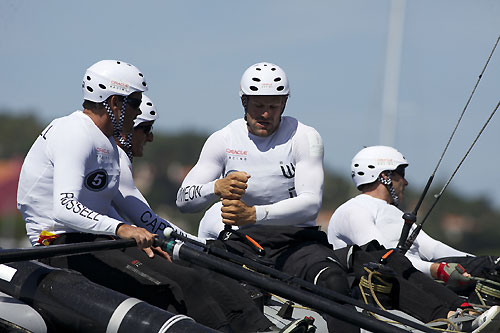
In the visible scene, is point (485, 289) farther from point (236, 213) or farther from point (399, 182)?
point (236, 213)

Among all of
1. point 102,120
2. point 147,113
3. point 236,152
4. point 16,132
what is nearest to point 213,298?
point 102,120

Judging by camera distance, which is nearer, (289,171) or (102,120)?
(102,120)

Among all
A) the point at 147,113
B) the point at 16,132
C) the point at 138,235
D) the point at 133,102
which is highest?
the point at 133,102

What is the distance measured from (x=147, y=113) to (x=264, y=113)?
1.25 m

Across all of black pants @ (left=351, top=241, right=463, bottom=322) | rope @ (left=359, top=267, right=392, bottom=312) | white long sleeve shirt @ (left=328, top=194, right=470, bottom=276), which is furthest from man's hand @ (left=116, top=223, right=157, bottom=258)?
white long sleeve shirt @ (left=328, top=194, right=470, bottom=276)

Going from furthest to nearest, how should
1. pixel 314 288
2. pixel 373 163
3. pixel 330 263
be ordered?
pixel 373 163 < pixel 330 263 < pixel 314 288

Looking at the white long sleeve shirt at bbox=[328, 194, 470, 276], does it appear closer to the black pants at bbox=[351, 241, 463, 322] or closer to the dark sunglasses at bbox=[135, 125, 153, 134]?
the black pants at bbox=[351, 241, 463, 322]

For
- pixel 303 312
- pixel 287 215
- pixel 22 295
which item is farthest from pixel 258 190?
pixel 22 295

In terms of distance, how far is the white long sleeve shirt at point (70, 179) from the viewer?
6428mm

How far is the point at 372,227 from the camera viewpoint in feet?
29.7

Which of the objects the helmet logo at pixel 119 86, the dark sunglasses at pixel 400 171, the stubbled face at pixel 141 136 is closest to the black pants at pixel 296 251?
the stubbled face at pixel 141 136

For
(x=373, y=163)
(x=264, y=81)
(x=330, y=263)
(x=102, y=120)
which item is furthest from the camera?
(x=373, y=163)

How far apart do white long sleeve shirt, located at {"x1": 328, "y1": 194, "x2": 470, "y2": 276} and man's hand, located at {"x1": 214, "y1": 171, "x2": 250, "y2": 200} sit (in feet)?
5.65

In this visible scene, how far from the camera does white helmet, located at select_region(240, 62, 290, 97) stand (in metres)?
8.33
